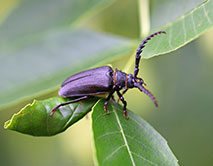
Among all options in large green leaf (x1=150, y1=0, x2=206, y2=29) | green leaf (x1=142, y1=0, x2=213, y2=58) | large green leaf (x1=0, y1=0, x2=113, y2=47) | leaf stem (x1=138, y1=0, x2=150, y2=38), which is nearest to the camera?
green leaf (x1=142, y1=0, x2=213, y2=58)

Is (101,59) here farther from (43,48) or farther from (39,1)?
(39,1)

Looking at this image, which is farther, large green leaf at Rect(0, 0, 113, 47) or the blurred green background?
the blurred green background

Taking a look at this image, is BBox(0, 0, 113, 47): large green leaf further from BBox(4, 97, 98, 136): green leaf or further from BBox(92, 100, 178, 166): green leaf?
BBox(92, 100, 178, 166): green leaf

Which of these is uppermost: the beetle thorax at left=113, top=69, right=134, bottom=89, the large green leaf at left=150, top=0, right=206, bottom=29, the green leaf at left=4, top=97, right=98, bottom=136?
the large green leaf at left=150, top=0, right=206, bottom=29

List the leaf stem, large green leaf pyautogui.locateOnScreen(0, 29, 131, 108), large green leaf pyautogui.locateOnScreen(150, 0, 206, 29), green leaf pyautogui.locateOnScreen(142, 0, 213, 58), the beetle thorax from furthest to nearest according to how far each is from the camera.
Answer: the leaf stem, large green leaf pyautogui.locateOnScreen(0, 29, 131, 108), the beetle thorax, large green leaf pyautogui.locateOnScreen(150, 0, 206, 29), green leaf pyautogui.locateOnScreen(142, 0, 213, 58)

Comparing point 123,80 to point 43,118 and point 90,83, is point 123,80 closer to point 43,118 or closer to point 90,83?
point 90,83

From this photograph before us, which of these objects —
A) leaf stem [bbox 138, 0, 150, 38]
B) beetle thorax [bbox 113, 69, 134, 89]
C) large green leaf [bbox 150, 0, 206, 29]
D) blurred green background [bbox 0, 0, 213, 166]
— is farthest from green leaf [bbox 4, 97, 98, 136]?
blurred green background [bbox 0, 0, 213, 166]

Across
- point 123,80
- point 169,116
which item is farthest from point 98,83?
point 169,116
